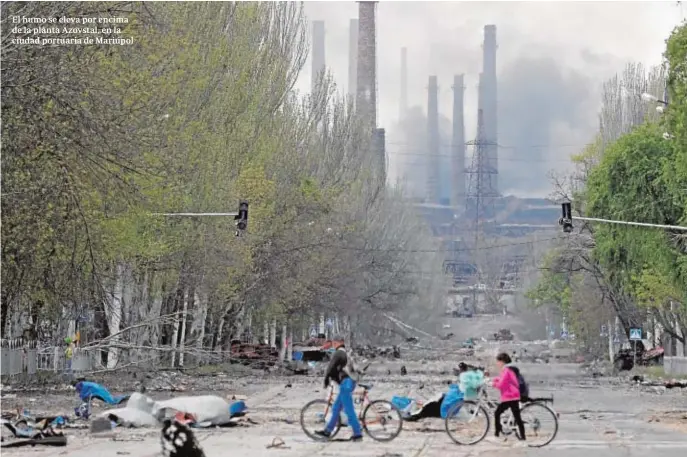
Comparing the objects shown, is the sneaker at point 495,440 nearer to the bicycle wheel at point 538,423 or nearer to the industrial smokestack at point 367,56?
the bicycle wheel at point 538,423

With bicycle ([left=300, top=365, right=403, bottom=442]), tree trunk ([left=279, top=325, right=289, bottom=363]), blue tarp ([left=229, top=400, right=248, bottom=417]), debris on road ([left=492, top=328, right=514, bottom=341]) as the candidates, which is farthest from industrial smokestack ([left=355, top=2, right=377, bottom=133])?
bicycle ([left=300, top=365, right=403, bottom=442])

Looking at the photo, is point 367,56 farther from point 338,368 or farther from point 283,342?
point 338,368

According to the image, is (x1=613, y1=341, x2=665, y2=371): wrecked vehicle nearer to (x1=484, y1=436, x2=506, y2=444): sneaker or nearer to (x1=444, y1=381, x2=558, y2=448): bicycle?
(x1=484, y1=436, x2=506, y2=444): sneaker

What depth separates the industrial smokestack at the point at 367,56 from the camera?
469 ft

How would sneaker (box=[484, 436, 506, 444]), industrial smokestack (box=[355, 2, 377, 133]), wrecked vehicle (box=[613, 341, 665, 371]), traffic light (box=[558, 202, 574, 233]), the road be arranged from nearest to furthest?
the road, sneaker (box=[484, 436, 506, 444]), traffic light (box=[558, 202, 574, 233]), wrecked vehicle (box=[613, 341, 665, 371]), industrial smokestack (box=[355, 2, 377, 133])

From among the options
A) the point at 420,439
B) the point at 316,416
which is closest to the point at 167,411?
the point at 316,416

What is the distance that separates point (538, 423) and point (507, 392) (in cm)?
85

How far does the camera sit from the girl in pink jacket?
23.0 meters

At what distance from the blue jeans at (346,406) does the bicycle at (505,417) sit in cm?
160

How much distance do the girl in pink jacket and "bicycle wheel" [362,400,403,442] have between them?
167cm

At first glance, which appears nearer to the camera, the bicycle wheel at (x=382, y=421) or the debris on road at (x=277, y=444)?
the debris on road at (x=277, y=444)

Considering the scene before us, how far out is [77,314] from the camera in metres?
42.6

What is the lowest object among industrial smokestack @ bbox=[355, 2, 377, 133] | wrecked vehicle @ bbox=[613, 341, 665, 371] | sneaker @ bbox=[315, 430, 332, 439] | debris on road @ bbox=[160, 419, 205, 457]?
wrecked vehicle @ bbox=[613, 341, 665, 371]

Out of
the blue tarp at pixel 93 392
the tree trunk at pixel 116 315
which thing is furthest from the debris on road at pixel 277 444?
the tree trunk at pixel 116 315
